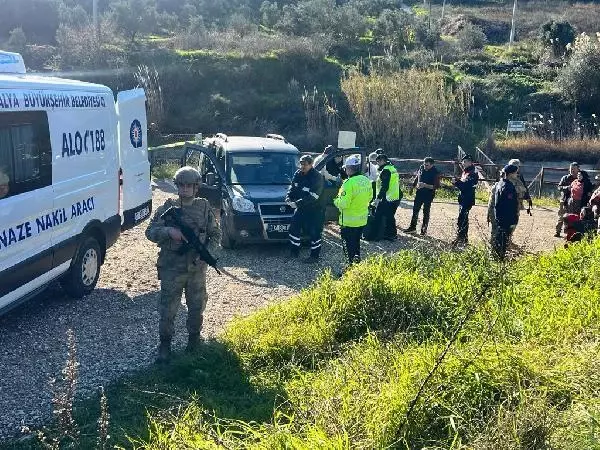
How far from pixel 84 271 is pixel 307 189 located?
11.3 ft

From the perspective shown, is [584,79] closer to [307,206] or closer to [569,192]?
[569,192]

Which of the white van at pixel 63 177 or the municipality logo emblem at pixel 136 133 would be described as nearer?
the white van at pixel 63 177

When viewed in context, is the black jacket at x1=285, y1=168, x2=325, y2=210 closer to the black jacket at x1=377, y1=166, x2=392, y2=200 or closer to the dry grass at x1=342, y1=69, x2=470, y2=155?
the black jacket at x1=377, y1=166, x2=392, y2=200

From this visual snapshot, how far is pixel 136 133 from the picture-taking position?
27.9ft

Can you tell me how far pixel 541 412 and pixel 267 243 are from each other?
6967 millimetres

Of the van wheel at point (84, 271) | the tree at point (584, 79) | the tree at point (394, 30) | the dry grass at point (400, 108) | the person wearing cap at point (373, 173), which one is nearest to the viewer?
the van wheel at point (84, 271)

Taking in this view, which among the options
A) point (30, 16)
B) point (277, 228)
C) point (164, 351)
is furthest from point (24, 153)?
point (30, 16)

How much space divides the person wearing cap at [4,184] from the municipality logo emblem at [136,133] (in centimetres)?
275

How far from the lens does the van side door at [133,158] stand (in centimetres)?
819

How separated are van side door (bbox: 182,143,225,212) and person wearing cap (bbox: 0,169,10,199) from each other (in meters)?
4.52

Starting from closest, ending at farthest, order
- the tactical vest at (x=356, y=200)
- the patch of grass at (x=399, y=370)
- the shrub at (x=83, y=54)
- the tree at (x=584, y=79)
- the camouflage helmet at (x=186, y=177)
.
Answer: the patch of grass at (x=399, y=370) < the camouflage helmet at (x=186, y=177) < the tactical vest at (x=356, y=200) < the tree at (x=584, y=79) < the shrub at (x=83, y=54)

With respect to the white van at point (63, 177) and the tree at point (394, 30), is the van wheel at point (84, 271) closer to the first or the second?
the white van at point (63, 177)

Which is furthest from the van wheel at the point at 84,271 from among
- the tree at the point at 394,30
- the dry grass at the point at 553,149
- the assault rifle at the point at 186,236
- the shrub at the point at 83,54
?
the tree at the point at 394,30

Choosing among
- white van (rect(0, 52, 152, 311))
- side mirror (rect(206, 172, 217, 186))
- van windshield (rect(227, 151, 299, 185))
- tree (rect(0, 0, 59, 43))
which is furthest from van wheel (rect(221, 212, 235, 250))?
tree (rect(0, 0, 59, 43))
